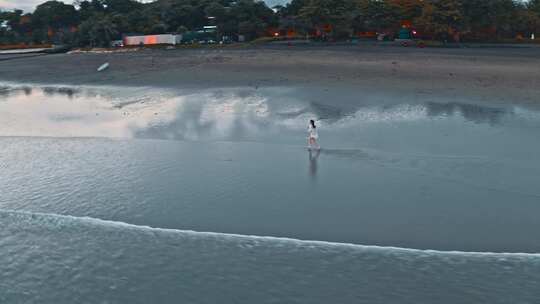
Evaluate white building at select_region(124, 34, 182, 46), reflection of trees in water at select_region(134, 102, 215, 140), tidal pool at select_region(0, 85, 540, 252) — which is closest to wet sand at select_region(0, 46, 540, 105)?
tidal pool at select_region(0, 85, 540, 252)

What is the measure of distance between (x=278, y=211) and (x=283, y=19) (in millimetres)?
63253

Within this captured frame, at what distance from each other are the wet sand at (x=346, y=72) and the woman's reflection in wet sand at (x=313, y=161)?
8170 mm

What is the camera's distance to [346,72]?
1337 inches

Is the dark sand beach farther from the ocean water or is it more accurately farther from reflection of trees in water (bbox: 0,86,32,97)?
reflection of trees in water (bbox: 0,86,32,97)

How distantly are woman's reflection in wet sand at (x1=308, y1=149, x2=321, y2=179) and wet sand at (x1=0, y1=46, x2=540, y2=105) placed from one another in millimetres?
8170

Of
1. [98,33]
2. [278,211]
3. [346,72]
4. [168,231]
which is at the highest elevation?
[98,33]

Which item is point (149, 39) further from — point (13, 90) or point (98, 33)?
point (13, 90)

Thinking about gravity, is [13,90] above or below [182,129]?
above

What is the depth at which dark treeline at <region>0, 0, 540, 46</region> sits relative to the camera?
5403 centimetres

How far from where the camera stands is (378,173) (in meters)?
14.4

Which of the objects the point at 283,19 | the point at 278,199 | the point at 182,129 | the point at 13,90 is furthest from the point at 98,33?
the point at 278,199

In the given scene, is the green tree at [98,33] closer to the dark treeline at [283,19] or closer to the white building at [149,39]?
the dark treeline at [283,19]

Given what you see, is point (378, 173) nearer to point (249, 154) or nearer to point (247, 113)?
point (249, 154)

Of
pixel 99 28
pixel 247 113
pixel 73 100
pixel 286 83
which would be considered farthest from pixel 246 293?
pixel 99 28
